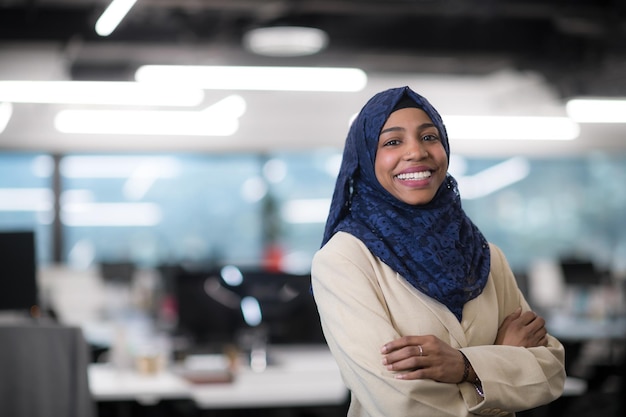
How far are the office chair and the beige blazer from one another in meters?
1.46

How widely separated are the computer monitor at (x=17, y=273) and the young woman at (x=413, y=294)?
276 centimetres

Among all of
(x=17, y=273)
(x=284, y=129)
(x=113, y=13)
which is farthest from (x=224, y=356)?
(x=284, y=129)

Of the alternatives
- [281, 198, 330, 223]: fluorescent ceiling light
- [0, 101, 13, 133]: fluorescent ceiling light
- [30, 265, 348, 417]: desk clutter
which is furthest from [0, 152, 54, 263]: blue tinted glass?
[30, 265, 348, 417]: desk clutter

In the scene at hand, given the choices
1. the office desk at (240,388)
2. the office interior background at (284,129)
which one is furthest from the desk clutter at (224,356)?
the office interior background at (284,129)

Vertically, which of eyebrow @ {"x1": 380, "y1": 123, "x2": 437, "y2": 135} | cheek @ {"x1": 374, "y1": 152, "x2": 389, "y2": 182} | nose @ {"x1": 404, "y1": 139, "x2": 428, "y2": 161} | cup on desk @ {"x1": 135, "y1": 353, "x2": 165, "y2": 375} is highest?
eyebrow @ {"x1": 380, "y1": 123, "x2": 437, "y2": 135}

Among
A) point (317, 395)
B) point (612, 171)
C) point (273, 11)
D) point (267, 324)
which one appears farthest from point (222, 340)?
point (612, 171)

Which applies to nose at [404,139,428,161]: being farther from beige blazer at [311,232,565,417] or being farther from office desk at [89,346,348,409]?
office desk at [89,346,348,409]

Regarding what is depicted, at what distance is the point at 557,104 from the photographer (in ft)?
39.4

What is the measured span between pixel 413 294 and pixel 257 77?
17.8 ft

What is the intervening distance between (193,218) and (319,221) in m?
1.71

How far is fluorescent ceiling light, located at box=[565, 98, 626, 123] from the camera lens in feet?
30.7

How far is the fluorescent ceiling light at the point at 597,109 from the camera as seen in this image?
9.35 m

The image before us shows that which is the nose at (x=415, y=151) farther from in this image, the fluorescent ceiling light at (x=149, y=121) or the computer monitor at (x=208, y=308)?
the fluorescent ceiling light at (x=149, y=121)

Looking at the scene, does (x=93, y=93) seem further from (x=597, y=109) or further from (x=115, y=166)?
(x=597, y=109)
